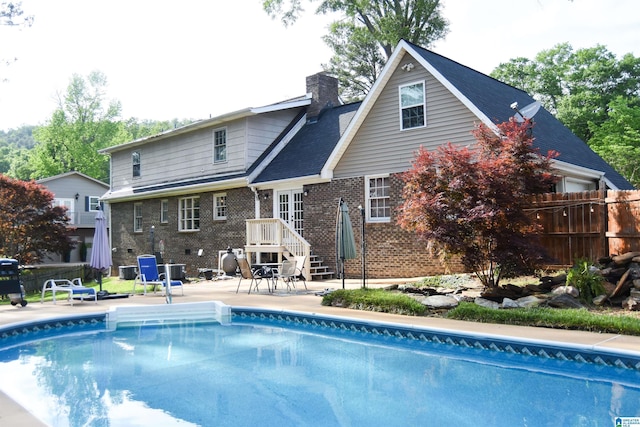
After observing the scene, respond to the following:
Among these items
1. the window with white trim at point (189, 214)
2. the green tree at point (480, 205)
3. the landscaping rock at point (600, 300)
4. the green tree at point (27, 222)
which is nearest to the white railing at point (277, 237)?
the window with white trim at point (189, 214)

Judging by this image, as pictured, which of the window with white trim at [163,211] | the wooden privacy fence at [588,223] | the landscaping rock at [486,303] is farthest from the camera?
the window with white trim at [163,211]

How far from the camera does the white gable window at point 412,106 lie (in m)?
14.3

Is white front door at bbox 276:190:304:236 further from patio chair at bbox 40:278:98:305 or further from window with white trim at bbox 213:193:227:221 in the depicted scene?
patio chair at bbox 40:278:98:305

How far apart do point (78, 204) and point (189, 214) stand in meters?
18.4

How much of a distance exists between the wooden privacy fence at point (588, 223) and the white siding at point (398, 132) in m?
2.81

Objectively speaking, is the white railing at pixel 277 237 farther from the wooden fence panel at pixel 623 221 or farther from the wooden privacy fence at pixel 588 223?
the wooden fence panel at pixel 623 221

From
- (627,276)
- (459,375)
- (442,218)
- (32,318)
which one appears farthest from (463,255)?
(32,318)

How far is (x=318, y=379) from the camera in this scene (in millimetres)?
6375

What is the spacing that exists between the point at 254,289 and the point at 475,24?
28.3ft

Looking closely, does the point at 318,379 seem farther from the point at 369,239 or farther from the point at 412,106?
the point at 412,106

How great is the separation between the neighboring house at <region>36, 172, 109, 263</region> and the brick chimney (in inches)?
848

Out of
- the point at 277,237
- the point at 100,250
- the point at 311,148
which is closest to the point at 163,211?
the point at 311,148

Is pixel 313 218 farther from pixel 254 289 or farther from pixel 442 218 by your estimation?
pixel 442 218

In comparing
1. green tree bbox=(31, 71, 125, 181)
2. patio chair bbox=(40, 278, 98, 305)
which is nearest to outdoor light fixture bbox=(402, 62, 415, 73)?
patio chair bbox=(40, 278, 98, 305)
